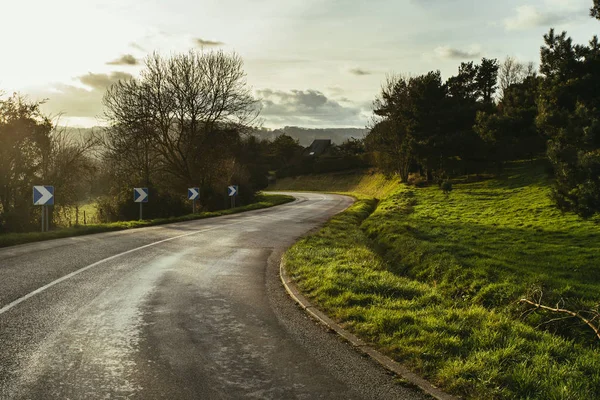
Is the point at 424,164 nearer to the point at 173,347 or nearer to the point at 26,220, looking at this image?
the point at 26,220

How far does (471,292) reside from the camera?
10.3 metres

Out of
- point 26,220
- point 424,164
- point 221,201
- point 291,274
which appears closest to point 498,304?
point 291,274

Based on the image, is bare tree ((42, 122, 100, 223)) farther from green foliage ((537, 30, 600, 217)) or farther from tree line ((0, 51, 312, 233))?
green foliage ((537, 30, 600, 217))

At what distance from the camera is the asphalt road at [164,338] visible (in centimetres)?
418

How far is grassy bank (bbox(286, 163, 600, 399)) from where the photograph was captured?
14.7ft

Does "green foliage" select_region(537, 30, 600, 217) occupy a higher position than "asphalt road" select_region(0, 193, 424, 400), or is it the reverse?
"green foliage" select_region(537, 30, 600, 217)

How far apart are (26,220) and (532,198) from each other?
28889 mm

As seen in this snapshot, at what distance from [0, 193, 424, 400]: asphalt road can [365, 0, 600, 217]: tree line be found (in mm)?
13508

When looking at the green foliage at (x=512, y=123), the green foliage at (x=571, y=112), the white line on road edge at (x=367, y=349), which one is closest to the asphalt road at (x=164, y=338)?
the white line on road edge at (x=367, y=349)

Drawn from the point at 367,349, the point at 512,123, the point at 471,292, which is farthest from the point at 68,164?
the point at 512,123

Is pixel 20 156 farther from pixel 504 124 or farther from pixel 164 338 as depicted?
pixel 504 124

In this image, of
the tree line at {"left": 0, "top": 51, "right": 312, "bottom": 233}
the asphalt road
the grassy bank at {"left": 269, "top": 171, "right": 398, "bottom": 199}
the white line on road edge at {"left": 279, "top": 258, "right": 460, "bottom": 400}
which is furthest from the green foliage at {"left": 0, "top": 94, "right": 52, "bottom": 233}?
the grassy bank at {"left": 269, "top": 171, "right": 398, "bottom": 199}

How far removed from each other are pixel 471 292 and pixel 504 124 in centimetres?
2274

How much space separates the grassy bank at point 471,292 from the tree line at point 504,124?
293 centimetres
